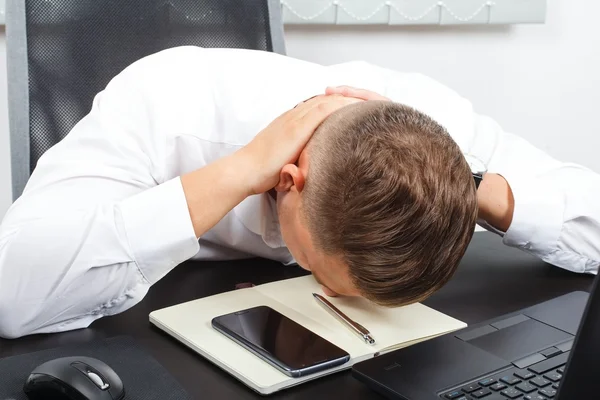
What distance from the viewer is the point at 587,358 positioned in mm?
510

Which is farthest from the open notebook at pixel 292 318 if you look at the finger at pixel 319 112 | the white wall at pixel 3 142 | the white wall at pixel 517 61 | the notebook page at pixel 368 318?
the white wall at pixel 517 61

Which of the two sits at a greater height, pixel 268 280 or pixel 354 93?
pixel 354 93

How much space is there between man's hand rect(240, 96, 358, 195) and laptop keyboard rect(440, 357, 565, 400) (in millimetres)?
374

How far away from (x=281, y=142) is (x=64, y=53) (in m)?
0.49

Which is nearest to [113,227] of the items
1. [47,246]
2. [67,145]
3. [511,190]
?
[47,246]

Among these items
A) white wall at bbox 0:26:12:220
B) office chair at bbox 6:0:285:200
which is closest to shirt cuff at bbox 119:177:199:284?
office chair at bbox 6:0:285:200

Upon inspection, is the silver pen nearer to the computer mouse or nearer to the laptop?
the laptop

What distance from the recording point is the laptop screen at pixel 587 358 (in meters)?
0.50

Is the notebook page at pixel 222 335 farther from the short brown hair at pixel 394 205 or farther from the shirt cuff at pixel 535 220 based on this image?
the shirt cuff at pixel 535 220

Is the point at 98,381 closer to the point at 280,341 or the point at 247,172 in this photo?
the point at 280,341

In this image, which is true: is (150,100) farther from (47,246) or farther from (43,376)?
(43,376)

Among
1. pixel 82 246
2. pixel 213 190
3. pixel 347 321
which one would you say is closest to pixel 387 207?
pixel 347 321

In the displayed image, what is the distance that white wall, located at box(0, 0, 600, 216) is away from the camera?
82.4 inches

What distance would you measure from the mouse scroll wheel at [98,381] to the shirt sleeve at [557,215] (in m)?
0.69
